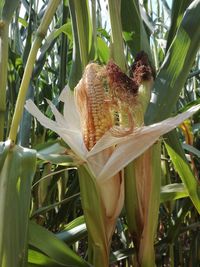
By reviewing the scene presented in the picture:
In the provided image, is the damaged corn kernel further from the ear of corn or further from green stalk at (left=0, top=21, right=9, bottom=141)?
green stalk at (left=0, top=21, right=9, bottom=141)

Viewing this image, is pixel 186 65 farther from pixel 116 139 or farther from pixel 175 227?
pixel 175 227

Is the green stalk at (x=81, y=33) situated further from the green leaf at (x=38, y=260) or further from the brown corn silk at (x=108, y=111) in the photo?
the green leaf at (x=38, y=260)

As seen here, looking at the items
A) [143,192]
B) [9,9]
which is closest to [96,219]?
[143,192]

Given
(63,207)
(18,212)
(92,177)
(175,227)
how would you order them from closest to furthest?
(18,212)
(92,177)
(175,227)
(63,207)

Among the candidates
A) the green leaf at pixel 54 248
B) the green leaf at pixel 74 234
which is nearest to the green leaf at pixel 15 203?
the green leaf at pixel 54 248

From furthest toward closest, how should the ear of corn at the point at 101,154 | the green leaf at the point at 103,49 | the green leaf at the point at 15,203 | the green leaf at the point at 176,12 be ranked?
the green leaf at the point at 103,49 < the green leaf at the point at 176,12 < the ear of corn at the point at 101,154 < the green leaf at the point at 15,203

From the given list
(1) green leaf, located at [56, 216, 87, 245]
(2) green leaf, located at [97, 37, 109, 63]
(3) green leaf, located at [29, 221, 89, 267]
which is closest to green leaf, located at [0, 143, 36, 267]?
(3) green leaf, located at [29, 221, 89, 267]

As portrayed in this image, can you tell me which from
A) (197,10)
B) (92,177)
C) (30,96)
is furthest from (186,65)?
(30,96)

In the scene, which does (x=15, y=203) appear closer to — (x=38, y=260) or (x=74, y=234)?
(x=38, y=260)
